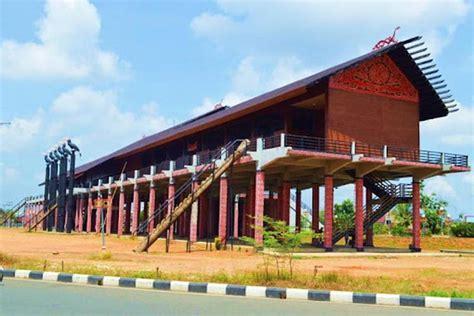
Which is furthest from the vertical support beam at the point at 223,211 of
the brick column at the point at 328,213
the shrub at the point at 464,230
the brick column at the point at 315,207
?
the shrub at the point at 464,230

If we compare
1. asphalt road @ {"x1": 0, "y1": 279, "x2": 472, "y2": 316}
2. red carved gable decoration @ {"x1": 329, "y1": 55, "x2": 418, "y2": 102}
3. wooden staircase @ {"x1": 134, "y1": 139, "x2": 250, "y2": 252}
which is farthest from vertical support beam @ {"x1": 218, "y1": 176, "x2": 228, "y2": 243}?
asphalt road @ {"x1": 0, "y1": 279, "x2": 472, "y2": 316}

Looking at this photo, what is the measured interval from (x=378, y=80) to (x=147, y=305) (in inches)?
843

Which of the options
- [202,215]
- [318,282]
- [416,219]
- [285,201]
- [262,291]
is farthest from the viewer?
[202,215]

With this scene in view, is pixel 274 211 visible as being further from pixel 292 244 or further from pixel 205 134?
pixel 292 244

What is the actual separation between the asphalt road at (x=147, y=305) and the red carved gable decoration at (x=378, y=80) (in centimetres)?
1743

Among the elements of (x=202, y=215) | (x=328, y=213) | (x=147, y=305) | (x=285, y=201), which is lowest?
(x=147, y=305)

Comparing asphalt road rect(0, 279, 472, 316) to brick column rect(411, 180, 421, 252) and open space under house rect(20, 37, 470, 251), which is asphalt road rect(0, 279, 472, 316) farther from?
brick column rect(411, 180, 421, 252)

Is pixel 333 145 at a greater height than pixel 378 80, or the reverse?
pixel 378 80

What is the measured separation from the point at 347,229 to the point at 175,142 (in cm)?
1543

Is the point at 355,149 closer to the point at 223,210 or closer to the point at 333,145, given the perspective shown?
the point at 333,145

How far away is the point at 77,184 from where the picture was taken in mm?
55781

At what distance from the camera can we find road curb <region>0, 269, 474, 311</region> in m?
9.09

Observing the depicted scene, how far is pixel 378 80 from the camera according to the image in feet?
88.7

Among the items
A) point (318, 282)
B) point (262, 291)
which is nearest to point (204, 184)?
point (318, 282)
